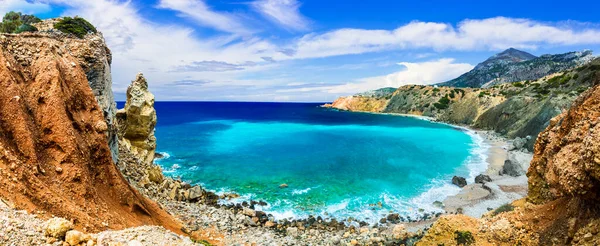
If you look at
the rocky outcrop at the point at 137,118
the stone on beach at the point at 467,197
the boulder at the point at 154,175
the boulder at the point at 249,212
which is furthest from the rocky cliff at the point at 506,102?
the rocky outcrop at the point at 137,118

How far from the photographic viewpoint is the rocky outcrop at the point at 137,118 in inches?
1181

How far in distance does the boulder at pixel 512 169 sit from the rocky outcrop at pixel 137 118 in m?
40.9

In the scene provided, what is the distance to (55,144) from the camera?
1265 cm

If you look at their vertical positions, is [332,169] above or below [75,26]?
below

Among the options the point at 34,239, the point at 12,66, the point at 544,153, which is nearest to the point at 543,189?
the point at 544,153

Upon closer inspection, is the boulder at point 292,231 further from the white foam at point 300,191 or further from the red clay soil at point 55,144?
the red clay soil at point 55,144

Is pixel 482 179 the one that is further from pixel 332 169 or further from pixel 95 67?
pixel 95 67

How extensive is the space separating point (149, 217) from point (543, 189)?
66.4ft

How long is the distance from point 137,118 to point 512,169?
A: 4227cm

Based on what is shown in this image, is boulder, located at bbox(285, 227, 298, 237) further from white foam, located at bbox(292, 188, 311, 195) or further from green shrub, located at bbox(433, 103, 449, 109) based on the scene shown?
green shrub, located at bbox(433, 103, 449, 109)

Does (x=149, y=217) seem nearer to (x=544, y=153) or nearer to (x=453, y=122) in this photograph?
(x=544, y=153)

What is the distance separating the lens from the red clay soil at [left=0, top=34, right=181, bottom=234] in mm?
10655

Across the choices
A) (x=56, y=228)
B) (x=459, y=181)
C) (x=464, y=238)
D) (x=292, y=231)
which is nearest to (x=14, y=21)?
(x=56, y=228)

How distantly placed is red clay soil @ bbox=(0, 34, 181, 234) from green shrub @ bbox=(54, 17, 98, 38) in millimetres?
4833
